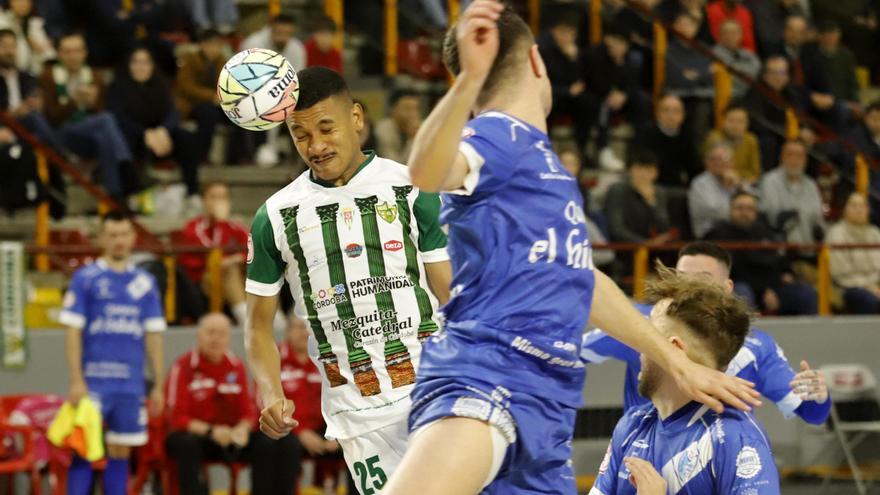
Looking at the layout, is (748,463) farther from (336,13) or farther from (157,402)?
(336,13)

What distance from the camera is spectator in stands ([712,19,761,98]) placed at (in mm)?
13695

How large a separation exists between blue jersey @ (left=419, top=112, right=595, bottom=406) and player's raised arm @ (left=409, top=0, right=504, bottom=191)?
0.20m

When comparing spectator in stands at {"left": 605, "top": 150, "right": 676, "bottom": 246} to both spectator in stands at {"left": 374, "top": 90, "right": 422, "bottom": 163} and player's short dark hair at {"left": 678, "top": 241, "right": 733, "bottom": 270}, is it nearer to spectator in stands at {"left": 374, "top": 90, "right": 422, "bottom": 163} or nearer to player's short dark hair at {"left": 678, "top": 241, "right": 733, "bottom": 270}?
spectator in stands at {"left": 374, "top": 90, "right": 422, "bottom": 163}

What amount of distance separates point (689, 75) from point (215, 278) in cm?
530

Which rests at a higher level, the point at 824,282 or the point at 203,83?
the point at 203,83

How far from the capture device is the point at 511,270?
3621 mm

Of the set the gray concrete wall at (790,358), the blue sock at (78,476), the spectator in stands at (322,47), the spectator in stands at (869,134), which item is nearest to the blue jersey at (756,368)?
the blue sock at (78,476)

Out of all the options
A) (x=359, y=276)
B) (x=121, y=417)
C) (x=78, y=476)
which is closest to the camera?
(x=359, y=276)

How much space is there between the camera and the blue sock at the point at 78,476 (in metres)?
9.01

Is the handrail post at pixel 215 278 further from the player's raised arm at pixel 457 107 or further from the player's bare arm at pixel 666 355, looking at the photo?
the player's raised arm at pixel 457 107

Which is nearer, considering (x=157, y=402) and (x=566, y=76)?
(x=157, y=402)

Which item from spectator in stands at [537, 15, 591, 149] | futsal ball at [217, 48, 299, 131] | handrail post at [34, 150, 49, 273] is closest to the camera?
futsal ball at [217, 48, 299, 131]

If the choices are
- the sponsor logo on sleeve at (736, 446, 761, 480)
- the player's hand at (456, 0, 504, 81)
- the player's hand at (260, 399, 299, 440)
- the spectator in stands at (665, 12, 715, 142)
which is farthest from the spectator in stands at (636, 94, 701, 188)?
the player's hand at (456, 0, 504, 81)

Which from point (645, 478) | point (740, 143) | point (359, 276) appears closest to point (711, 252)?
point (359, 276)
